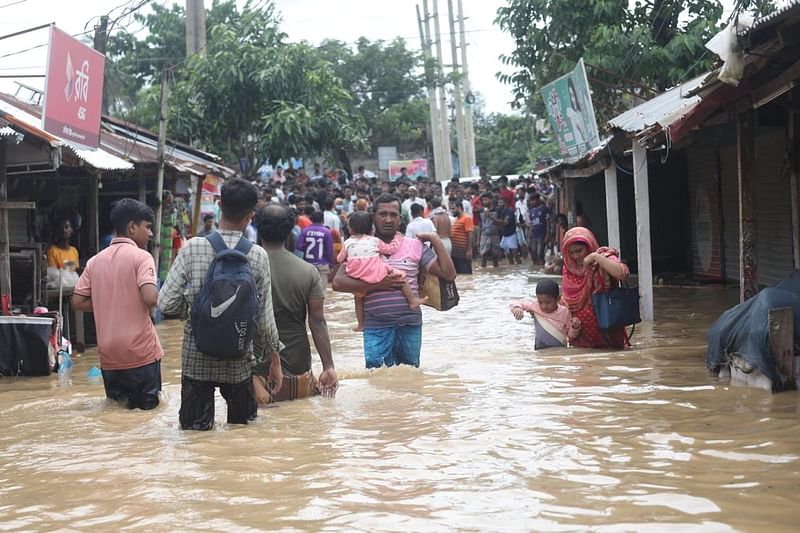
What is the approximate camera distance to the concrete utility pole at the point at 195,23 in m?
23.1

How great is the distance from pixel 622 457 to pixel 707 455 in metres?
0.45

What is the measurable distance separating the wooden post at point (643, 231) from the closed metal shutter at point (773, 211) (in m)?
2.07

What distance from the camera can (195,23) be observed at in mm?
23188

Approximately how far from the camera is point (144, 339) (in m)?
7.02

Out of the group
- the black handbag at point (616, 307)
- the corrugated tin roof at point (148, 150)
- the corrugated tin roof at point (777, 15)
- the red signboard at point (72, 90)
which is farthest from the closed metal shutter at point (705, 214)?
the corrugated tin roof at point (777, 15)


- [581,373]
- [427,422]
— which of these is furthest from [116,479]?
[581,373]

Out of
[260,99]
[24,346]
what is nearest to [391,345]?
[24,346]

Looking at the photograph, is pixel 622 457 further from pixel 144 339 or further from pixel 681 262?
pixel 681 262

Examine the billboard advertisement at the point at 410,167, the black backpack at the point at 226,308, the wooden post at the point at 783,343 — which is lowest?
the wooden post at the point at 783,343

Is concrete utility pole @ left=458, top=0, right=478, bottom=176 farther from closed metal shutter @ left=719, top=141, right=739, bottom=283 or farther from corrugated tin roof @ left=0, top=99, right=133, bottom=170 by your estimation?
corrugated tin roof @ left=0, top=99, right=133, bottom=170

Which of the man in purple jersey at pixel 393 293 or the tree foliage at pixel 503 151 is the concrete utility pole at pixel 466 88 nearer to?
the tree foliage at pixel 503 151

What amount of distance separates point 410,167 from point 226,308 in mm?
42127

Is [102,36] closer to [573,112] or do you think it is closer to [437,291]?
[573,112]

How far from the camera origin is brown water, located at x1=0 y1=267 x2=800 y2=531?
4.71 metres
